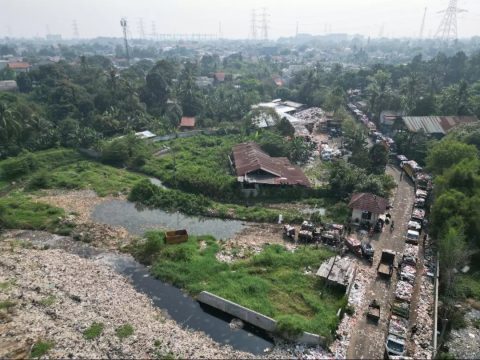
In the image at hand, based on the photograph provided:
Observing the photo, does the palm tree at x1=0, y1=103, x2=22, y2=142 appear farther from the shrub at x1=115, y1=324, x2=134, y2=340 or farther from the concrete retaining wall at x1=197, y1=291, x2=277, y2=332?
the concrete retaining wall at x1=197, y1=291, x2=277, y2=332

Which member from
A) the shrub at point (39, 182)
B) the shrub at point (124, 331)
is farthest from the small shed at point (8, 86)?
the shrub at point (124, 331)

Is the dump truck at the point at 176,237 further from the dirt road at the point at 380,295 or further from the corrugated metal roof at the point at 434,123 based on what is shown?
the corrugated metal roof at the point at 434,123

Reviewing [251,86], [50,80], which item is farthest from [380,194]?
[50,80]

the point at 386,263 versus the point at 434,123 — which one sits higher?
the point at 434,123

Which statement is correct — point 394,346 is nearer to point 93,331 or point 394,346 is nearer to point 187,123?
point 93,331

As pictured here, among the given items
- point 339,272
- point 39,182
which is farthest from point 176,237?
point 39,182

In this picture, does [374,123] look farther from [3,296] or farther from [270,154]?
[3,296]

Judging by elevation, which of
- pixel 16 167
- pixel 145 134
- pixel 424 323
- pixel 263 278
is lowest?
pixel 424 323
